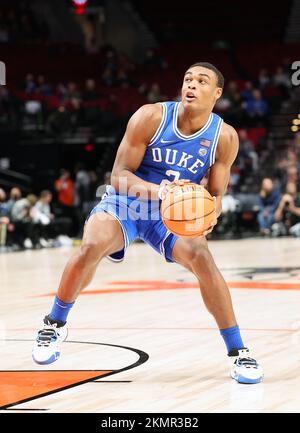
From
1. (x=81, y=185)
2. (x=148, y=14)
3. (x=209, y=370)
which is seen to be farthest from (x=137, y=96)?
(x=209, y=370)

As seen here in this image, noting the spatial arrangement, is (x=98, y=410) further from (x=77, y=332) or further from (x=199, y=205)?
(x=77, y=332)

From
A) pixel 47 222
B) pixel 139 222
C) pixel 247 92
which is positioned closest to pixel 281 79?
pixel 247 92

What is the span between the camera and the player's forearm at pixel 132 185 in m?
5.04

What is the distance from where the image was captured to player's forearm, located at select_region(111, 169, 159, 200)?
16.5 feet

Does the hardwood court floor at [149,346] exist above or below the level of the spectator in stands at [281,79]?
below

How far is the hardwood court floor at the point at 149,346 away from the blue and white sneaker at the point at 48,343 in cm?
7

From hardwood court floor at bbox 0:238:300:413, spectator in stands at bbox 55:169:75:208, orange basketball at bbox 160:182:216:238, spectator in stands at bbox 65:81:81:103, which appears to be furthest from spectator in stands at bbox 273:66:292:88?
orange basketball at bbox 160:182:216:238

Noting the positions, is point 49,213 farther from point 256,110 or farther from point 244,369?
point 244,369

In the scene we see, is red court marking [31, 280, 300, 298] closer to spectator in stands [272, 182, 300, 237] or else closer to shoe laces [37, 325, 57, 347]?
shoe laces [37, 325, 57, 347]

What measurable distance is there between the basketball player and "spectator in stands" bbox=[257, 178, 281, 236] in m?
14.2

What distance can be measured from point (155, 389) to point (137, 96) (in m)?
20.2

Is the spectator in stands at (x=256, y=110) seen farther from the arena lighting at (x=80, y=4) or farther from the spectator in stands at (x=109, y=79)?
the arena lighting at (x=80, y=4)

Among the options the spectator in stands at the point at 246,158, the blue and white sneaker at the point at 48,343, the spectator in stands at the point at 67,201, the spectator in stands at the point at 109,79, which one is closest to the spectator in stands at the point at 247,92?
the spectator in stands at the point at 246,158

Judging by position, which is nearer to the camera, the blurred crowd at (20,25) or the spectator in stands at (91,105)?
the spectator in stands at (91,105)
